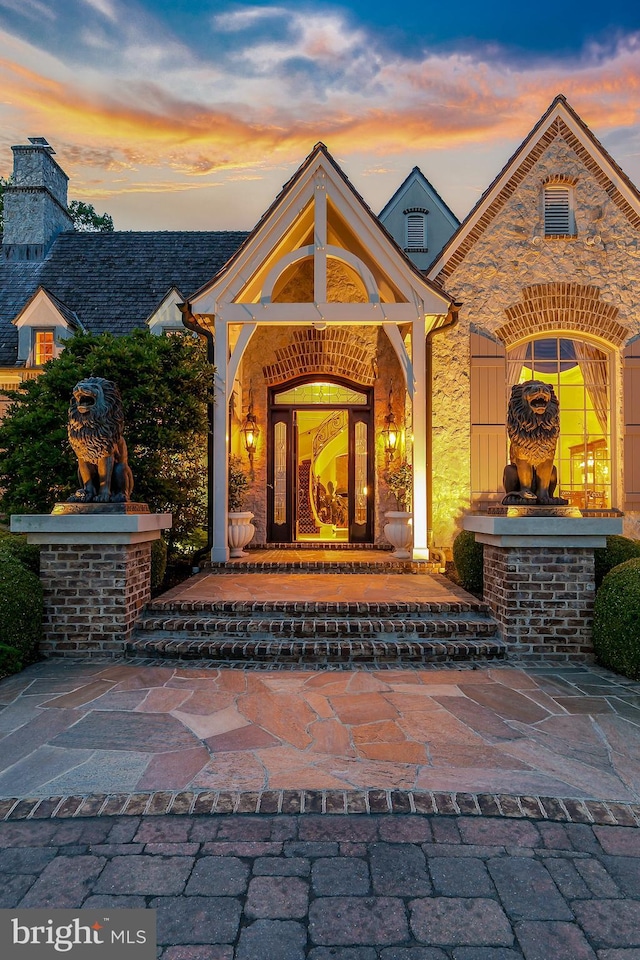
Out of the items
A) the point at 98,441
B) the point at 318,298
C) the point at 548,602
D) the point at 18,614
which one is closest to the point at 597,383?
the point at 318,298

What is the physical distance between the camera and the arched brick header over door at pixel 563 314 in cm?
850

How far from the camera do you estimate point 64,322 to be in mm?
11328

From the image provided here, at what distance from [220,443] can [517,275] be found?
5.54 m

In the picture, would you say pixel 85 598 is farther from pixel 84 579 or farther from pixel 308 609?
pixel 308 609

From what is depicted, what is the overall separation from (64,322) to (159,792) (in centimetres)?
1121

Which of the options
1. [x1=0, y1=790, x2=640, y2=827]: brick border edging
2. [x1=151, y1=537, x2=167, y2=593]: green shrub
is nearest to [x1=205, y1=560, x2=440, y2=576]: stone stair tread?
[x1=151, y1=537, x2=167, y2=593]: green shrub

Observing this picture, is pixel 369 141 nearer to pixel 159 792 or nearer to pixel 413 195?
pixel 413 195

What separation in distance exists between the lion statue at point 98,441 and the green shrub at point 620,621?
171 inches

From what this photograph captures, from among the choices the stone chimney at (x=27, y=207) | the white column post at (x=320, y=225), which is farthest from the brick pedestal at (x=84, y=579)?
the stone chimney at (x=27, y=207)

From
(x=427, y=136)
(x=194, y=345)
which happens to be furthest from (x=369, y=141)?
(x=194, y=345)

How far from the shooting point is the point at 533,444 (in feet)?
16.1

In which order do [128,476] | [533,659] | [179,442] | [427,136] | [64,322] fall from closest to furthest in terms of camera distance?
[533,659], [128,476], [179,442], [427,136], [64,322]

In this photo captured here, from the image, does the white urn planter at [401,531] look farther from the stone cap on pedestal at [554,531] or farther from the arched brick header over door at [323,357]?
the stone cap on pedestal at [554,531]

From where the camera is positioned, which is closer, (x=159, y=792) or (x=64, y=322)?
(x=159, y=792)
